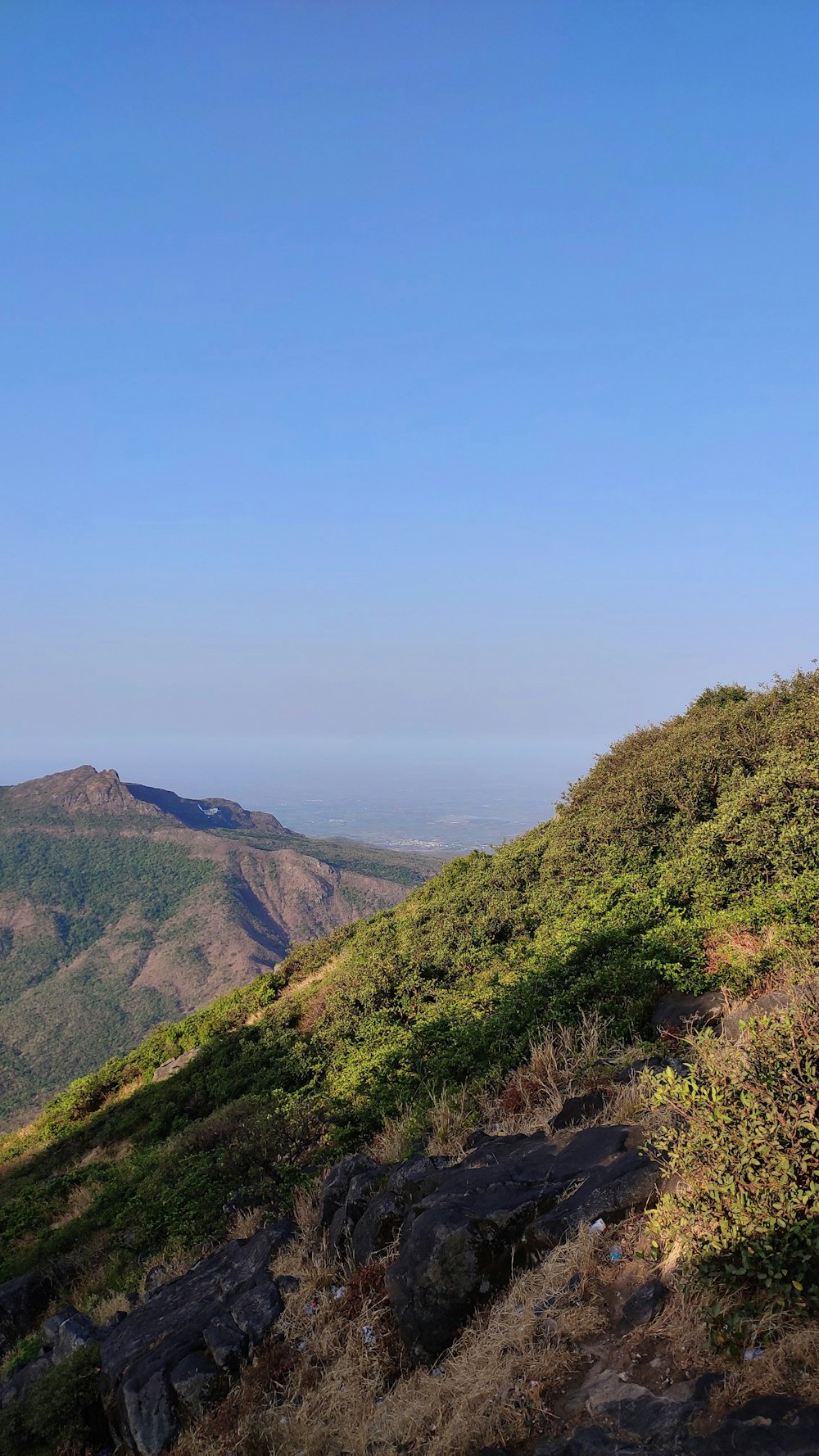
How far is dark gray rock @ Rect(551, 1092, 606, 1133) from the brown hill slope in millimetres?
111392

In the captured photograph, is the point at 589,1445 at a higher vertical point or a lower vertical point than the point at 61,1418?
higher

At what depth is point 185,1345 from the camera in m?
6.90

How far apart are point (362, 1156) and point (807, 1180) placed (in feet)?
20.4

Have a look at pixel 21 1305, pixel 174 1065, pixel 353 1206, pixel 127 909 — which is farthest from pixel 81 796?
pixel 353 1206

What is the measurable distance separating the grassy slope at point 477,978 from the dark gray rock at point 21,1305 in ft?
2.12

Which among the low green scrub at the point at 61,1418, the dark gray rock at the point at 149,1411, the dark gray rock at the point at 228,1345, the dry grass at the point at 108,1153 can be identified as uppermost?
the dark gray rock at the point at 228,1345

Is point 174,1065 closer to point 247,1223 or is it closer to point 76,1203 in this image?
point 76,1203

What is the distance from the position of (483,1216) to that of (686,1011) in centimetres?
484

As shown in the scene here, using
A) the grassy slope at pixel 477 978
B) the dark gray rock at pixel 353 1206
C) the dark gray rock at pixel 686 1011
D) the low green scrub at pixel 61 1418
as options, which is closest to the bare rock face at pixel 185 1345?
the low green scrub at pixel 61 1418

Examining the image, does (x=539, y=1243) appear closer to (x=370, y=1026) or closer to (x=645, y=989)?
(x=645, y=989)

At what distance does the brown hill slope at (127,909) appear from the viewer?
398 ft

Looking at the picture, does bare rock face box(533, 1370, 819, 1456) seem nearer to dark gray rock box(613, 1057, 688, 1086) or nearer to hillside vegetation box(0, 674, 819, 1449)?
hillside vegetation box(0, 674, 819, 1449)

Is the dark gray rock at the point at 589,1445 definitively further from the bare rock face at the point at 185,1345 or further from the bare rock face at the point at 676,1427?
the bare rock face at the point at 185,1345

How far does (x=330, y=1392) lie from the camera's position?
18.3 ft
